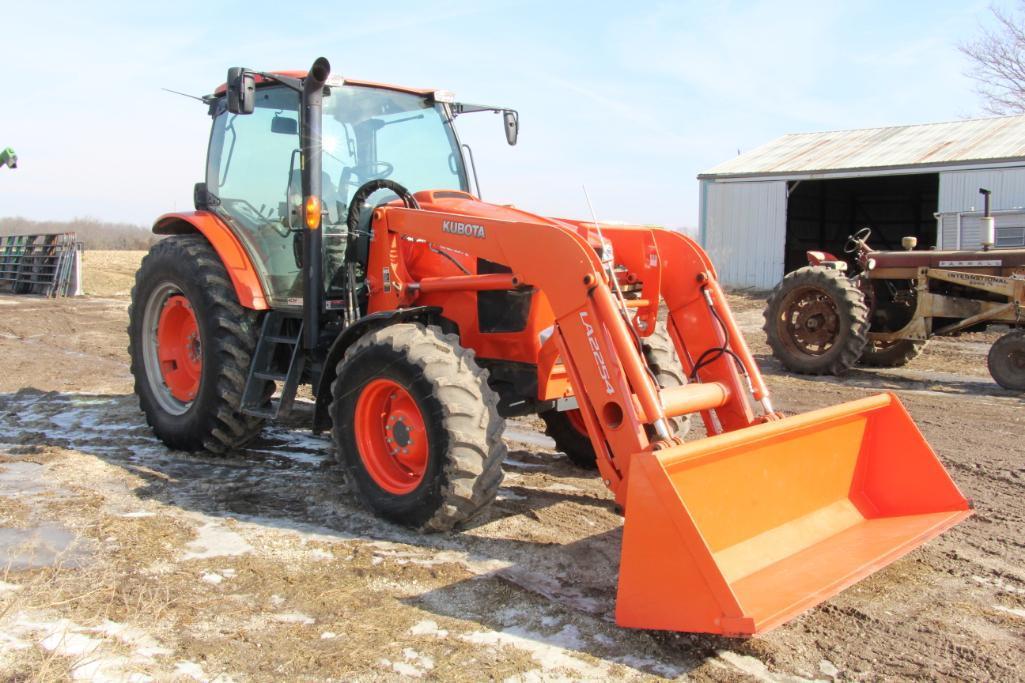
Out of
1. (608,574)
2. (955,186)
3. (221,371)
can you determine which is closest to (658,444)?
(608,574)

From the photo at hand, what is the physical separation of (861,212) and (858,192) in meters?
0.62

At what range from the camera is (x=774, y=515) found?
4059 mm

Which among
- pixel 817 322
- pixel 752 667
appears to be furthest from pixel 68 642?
pixel 817 322

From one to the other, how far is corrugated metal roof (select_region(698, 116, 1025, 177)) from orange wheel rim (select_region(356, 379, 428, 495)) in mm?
17308

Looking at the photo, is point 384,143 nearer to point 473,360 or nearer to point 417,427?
point 473,360

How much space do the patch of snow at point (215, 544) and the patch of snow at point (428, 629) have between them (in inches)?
47.1

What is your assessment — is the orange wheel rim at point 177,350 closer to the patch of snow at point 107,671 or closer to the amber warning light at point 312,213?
the amber warning light at point 312,213

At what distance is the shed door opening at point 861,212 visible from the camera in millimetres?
24672

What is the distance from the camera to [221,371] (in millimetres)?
5719

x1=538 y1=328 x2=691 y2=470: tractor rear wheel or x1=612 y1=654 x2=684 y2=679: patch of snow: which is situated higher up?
x1=538 y1=328 x2=691 y2=470: tractor rear wheel

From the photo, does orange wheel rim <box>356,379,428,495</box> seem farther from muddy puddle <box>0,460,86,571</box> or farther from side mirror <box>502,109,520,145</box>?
side mirror <box>502,109,520,145</box>

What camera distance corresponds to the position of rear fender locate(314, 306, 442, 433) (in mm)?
4766

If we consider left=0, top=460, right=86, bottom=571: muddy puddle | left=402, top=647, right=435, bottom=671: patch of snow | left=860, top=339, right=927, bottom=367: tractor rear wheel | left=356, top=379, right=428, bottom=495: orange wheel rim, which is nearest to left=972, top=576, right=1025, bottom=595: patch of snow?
left=402, top=647, right=435, bottom=671: patch of snow

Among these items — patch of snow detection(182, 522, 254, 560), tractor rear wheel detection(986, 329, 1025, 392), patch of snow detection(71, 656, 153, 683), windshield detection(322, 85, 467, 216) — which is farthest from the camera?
tractor rear wheel detection(986, 329, 1025, 392)
